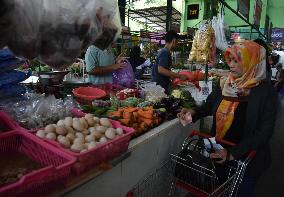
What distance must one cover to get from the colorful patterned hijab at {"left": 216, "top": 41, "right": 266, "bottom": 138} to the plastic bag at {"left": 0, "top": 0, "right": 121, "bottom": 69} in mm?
2023

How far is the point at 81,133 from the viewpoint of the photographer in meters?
1.95

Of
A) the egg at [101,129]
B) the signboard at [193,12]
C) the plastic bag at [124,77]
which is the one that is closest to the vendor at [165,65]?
the plastic bag at [124,77]

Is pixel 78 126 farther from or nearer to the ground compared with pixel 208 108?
farther from the ground

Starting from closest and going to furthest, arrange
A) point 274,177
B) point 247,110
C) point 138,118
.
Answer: point 247,110, point 138,118, point 274,177

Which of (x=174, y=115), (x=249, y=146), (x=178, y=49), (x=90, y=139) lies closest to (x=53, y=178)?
(x=90, y=139)

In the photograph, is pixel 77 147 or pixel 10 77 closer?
pixel 77 147

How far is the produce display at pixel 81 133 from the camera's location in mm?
1765

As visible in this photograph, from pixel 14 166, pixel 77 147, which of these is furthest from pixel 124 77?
pixel 14 166

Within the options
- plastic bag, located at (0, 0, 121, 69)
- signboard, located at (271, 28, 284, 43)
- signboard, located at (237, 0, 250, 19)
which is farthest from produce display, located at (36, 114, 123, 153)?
signboard, located at (271, 28, 284, 43)

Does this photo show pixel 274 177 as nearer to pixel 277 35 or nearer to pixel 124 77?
pixel 124 77

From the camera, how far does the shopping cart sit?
7.89ft

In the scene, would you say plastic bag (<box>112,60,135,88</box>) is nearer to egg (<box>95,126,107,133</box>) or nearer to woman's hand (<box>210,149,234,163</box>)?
woman's hand (<box>210,149,234,163</box>)

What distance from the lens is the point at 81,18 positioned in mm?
843

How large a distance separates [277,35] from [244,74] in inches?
926
